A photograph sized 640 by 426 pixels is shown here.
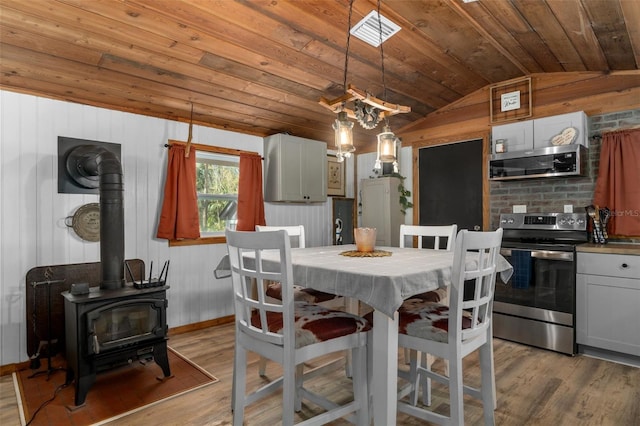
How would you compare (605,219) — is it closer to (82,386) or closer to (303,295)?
(303,295)

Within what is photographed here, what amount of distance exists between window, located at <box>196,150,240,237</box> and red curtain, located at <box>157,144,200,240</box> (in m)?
0.29

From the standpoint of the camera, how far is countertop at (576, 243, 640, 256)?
276 centimetres

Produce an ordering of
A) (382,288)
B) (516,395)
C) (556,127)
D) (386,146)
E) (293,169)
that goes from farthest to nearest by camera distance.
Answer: (293,169) < (556,127) < (516,395) < (386,146) < (382,288)

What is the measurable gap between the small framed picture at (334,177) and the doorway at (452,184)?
3.53ft

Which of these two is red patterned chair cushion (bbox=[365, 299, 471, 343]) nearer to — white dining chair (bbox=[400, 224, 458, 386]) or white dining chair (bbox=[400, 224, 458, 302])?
white dining chair (bbox=[400, 224, 458, 386])

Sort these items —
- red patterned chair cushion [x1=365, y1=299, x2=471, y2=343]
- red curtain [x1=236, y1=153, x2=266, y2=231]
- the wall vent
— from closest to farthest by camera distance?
red patterned chair cushion [x1=365, y1=299, x2=471, y2=343] → the wall vent → red curtain [x1=236, y1=153, x2=266, y2=231]

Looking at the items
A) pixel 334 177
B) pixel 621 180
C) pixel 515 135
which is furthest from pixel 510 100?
pixel 334 177

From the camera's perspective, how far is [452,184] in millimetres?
4316

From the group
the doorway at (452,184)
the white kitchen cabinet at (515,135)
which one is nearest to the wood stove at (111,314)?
the doorway at (452,184)

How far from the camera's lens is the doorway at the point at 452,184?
4125mm

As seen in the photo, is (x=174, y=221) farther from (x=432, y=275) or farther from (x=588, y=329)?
(x=588, y=329)

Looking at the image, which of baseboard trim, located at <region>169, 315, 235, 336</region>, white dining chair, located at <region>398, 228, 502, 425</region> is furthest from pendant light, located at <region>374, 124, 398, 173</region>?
baseboard trim, located at <region>169, 315, 235, 336</region>

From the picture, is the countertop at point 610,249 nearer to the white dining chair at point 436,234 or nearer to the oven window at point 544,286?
the oven window at point 544,286

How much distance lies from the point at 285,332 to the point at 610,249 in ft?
8.95
